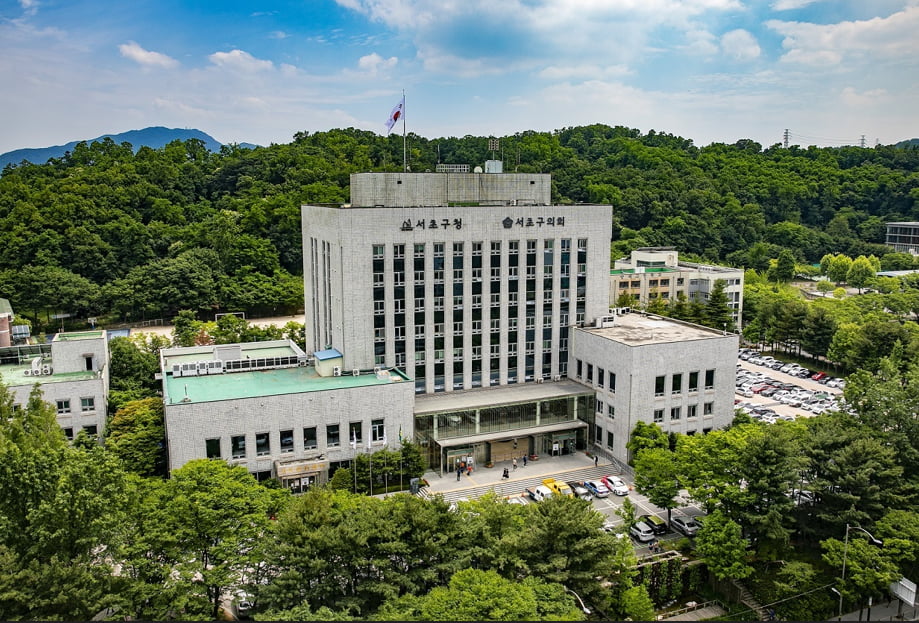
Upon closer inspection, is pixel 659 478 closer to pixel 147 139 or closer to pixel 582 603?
pixel 582 603

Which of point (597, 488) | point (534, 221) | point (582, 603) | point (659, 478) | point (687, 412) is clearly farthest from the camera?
point (534, 221)

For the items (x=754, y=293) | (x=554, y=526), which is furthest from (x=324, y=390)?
(x=754, y=293)

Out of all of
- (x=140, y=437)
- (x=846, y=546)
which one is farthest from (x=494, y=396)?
(x=846, y=546)

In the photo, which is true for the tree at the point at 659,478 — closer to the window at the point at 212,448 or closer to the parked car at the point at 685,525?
the parked car at the point at 685,525

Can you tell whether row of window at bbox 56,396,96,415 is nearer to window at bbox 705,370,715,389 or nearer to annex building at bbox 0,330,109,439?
annex building at bbox 0,330,109,439

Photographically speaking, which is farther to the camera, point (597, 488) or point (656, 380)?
point (656, 380)
